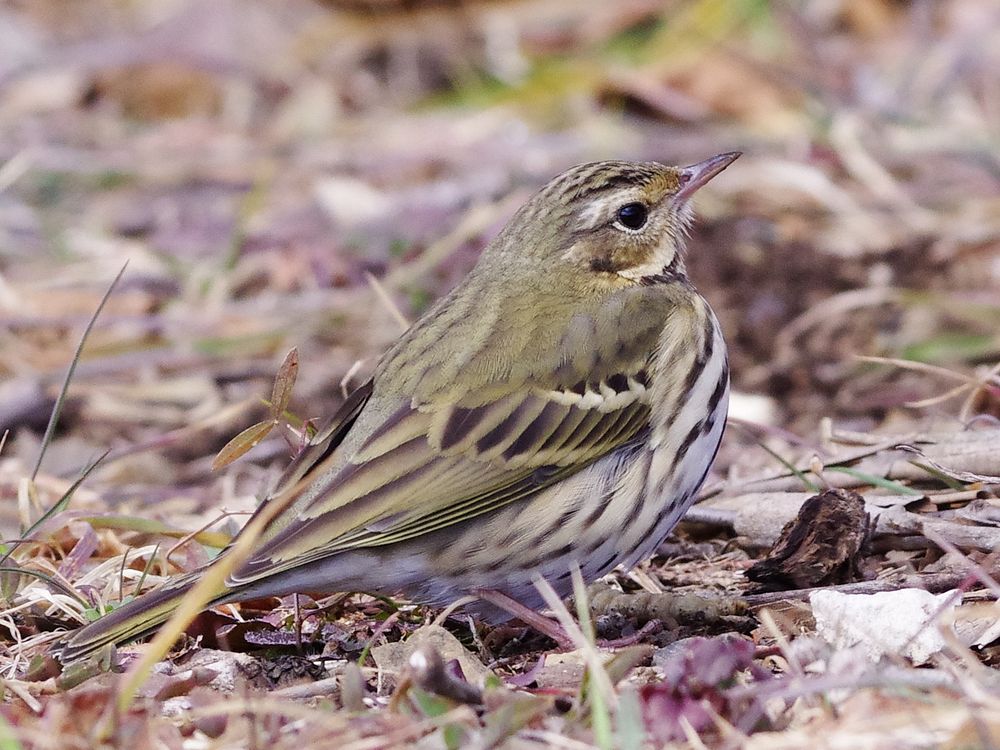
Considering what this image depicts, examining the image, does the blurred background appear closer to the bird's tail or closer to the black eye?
the black eye

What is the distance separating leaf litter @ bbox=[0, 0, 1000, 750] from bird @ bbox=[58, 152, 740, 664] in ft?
0.72

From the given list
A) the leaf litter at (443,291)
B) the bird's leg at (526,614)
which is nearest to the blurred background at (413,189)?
the leaf litter at (443,291)

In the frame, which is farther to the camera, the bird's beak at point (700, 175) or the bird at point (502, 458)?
the bird's beak at point (700, 175)

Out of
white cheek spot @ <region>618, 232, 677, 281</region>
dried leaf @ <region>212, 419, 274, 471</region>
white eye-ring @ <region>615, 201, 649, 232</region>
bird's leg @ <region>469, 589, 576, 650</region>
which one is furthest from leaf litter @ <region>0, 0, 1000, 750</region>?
white eye-ring @ <region>615, 201, 649, 232</region>

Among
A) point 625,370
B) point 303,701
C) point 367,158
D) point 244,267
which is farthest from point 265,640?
point 367,158

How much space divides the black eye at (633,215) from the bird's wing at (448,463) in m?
0.67

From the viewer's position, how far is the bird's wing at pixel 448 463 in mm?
4242

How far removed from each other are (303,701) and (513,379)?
3.90ft

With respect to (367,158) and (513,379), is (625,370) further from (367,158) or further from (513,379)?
(367,158)

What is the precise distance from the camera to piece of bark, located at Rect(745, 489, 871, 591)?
460cm

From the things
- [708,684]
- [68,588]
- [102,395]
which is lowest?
[102,395]

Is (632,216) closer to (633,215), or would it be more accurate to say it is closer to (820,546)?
(633,215)

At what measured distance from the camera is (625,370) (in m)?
4.72

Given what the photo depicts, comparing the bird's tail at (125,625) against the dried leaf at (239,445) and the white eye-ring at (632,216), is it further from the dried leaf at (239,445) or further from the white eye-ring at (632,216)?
the white eye-ring at (632,216)
